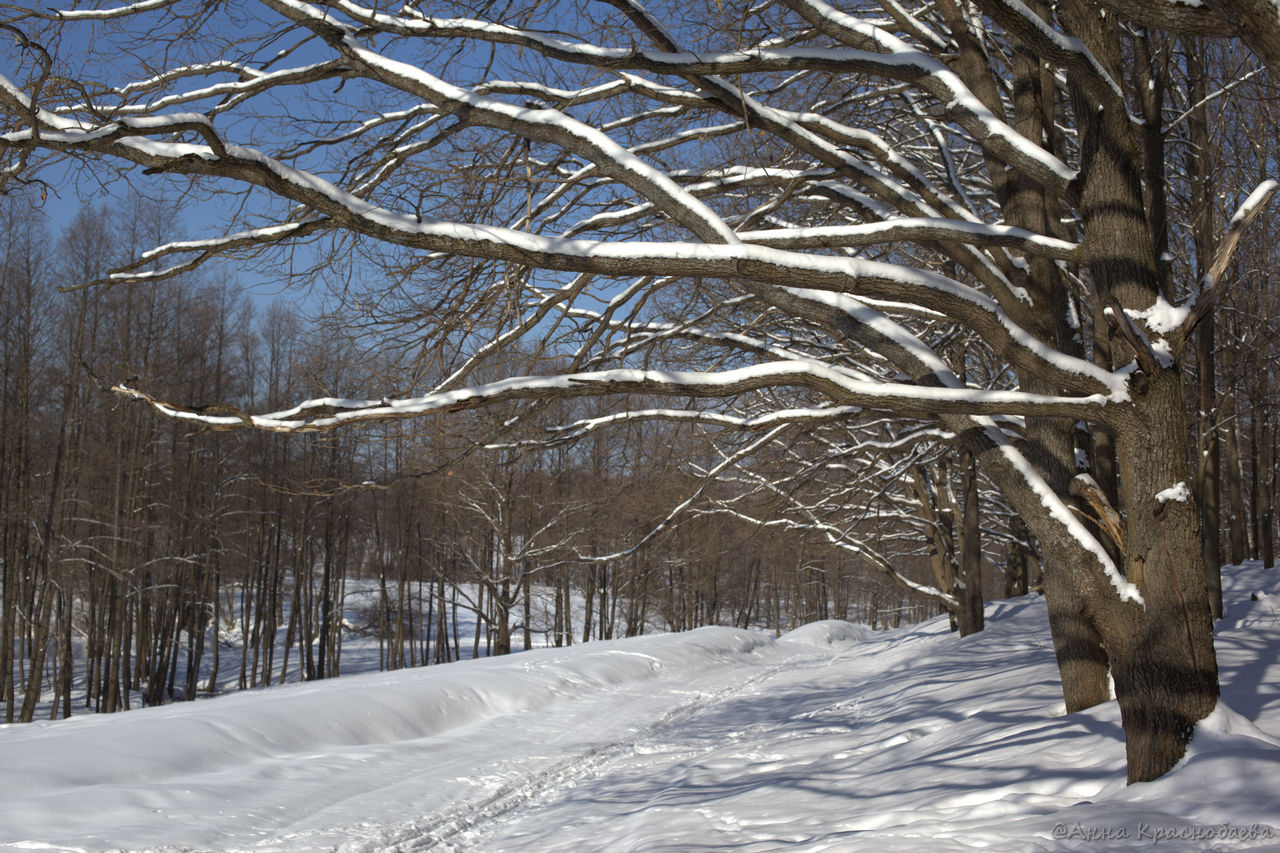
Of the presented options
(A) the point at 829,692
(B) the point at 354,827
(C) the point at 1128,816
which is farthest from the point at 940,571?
(C) the point at 1128,816

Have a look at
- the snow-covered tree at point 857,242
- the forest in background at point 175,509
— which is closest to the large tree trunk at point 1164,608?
the snow-covered tree at point 857,242

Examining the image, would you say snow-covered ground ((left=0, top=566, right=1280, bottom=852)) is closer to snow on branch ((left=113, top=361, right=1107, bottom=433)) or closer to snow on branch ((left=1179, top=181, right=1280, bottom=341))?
snow on branch ((left=113, top=361, right=1107, bottom=433))

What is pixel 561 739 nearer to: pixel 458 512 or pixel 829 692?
pixel 829 692

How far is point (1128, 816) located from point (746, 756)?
5.47 meters

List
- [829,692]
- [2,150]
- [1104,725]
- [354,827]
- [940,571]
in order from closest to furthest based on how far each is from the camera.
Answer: [2,150]
[1104,725]
[354,827]
[829,692]
[940,571]

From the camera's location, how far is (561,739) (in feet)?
34.6

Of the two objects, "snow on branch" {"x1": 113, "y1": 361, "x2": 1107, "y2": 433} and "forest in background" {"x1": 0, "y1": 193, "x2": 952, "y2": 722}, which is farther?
"forest in background" {"x1": 0, "y1": 193, "x2": 952, "y2": 722}

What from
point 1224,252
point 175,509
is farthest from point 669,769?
point 175,509

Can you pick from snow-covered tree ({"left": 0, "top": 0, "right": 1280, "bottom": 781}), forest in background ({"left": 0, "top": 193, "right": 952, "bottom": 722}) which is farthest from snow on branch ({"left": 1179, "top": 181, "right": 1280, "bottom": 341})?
forest in background ({"left": 0, "top": 193, "right": 952, "bottom": 722})

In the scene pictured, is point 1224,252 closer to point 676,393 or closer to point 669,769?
point 676,393

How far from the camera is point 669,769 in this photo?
8508 mm

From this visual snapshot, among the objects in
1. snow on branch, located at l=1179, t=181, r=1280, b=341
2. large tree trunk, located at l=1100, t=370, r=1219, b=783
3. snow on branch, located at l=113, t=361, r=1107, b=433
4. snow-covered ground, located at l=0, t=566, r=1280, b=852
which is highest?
snow on branch, located at l=1179, t=181, r=1280, b=341

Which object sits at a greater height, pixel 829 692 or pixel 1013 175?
pixel 1013 175

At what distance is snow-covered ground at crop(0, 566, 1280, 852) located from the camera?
12.3 feet
